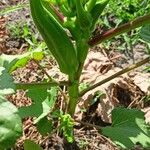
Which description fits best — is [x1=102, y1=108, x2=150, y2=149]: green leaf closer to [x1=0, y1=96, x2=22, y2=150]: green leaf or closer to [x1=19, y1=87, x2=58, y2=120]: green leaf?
[x1=19, y1=87, x2=58, y2=120]: green leaf

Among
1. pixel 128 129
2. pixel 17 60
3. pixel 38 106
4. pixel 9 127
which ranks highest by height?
pixel 17 60

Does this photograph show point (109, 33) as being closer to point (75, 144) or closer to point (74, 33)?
point (74, 33)

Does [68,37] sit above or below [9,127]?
above

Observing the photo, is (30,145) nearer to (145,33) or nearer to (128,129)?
(128,129)

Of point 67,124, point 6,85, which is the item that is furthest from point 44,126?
point 6,85

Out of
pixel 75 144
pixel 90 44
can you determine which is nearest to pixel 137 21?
pixel 90 44

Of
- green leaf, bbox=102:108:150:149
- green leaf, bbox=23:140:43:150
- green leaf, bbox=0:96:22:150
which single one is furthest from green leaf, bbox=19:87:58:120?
green leaf, bbox=0:96:22:150
